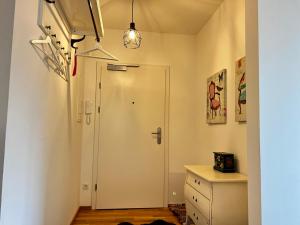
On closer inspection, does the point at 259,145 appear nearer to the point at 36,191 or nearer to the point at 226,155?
the point at 226,155

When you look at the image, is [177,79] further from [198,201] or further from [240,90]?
[198,201]

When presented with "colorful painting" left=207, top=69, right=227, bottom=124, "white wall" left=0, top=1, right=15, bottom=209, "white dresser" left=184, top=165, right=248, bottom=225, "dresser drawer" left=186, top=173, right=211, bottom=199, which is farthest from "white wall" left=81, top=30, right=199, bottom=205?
"white wall" left=0, top=1, right=15, bottom=209

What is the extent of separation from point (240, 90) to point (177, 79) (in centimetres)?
148

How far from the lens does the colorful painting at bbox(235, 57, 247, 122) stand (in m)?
2.22

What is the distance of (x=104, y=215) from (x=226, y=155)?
182 cm

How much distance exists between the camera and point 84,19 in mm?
2115

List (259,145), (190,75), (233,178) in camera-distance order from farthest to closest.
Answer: (190,75)
(233,178)
(259,145)

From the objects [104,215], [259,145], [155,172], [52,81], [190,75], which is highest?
[190,75]

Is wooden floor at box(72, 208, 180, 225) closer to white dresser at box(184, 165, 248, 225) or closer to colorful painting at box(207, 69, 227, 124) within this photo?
white dresser at box(184, 165, 248, 225)

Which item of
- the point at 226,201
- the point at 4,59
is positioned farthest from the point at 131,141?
the point at 4,59

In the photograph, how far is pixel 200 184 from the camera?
227 centimetres

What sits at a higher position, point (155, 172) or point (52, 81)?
point (52, 81)

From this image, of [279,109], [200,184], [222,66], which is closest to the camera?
[279,109]

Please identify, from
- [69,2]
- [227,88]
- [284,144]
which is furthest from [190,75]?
[284,144]
